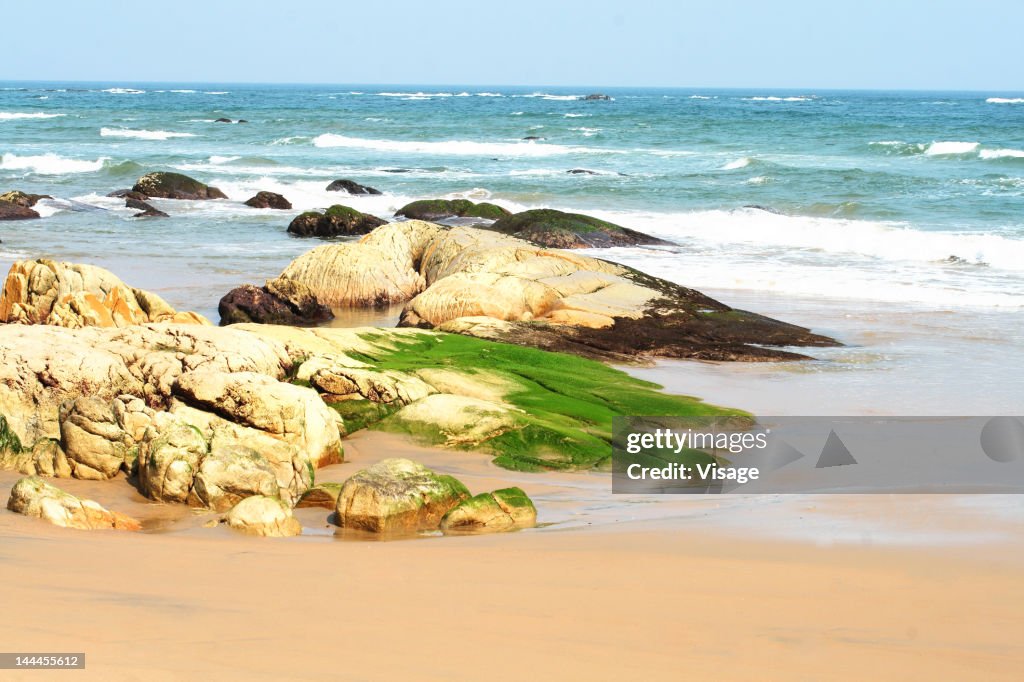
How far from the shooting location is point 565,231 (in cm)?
1809

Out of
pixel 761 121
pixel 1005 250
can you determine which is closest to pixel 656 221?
pixel 1005 250

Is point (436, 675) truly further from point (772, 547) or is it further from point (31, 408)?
point (31, 408)

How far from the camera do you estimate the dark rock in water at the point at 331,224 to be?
65.4 ft

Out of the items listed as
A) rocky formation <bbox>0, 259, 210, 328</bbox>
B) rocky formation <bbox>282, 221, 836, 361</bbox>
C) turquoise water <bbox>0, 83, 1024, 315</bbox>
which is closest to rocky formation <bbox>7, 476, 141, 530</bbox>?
rocky formation <bbox>0, 259, 210, 328</bbox>

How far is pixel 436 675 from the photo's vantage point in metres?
3.34

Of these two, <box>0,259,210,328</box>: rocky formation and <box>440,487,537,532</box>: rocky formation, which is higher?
<box>0,259,210,328</box>: rocky formation

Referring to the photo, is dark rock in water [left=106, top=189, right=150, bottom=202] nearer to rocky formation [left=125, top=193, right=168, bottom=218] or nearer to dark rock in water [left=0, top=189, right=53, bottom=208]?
rocky formation [left=125, top=193, right=168, bottom=218]

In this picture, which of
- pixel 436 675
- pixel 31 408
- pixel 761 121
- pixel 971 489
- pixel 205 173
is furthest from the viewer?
pixel 761 121

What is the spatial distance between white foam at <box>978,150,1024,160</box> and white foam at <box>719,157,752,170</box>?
889cm

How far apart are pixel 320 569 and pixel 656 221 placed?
63.0ft

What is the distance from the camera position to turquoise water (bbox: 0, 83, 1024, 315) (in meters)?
16.1

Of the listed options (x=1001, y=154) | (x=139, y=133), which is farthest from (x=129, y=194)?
(x=139, y=133)

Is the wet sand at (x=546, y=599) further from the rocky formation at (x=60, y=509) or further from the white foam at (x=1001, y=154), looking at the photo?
the white foam at (x=1001, y=154)

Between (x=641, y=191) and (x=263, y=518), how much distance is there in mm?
24137
